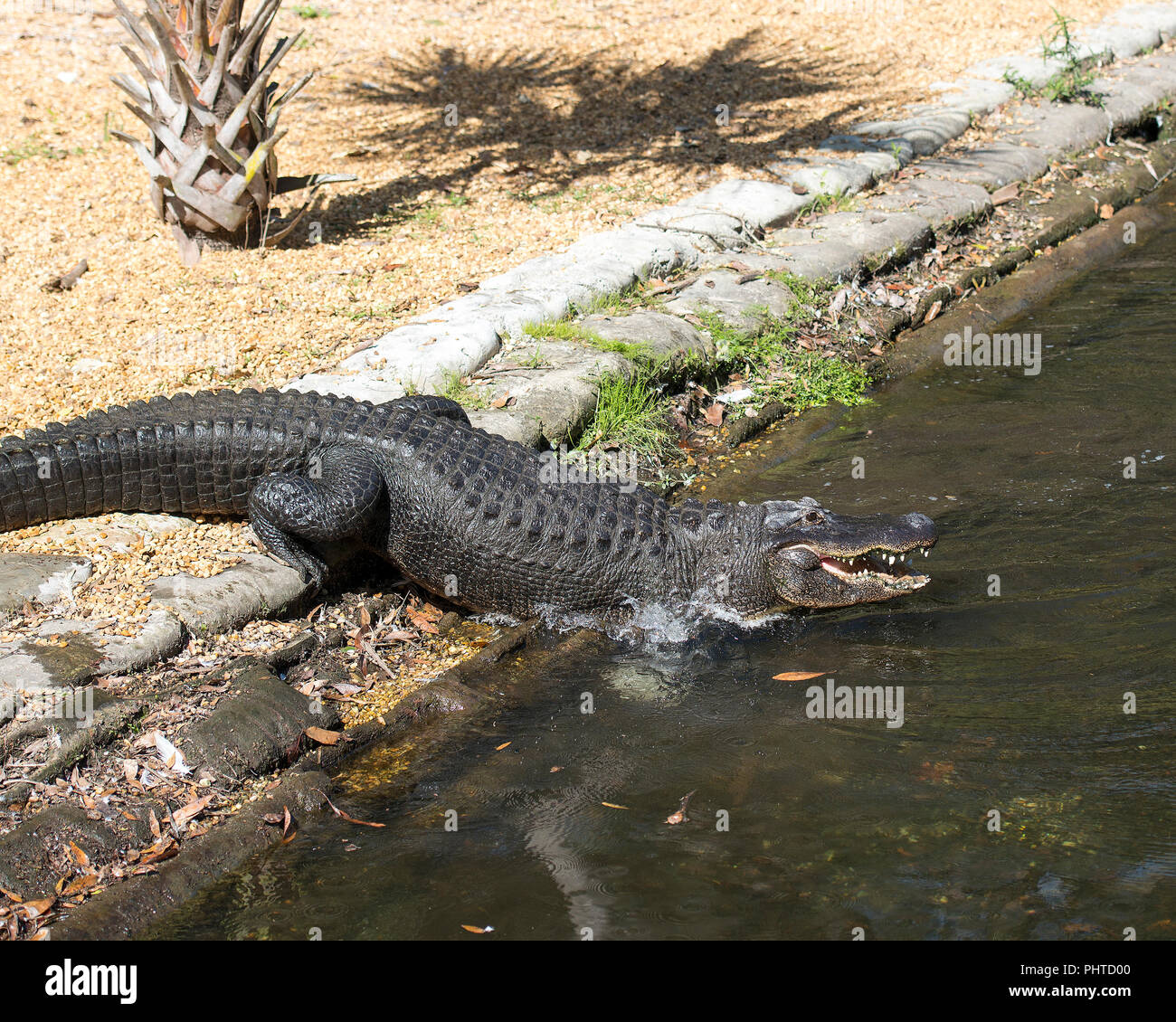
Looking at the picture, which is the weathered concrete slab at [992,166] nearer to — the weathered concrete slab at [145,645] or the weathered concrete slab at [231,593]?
the weathered concrete slab at [231,593]

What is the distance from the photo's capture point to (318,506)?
4.74 m

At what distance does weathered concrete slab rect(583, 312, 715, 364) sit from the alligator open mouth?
1856 mm

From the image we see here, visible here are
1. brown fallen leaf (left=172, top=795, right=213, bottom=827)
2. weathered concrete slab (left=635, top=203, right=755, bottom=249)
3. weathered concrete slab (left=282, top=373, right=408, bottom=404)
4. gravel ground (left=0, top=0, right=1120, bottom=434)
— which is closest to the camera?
brown fallen leaf (left=172, top=795, right=213, bottom=827)

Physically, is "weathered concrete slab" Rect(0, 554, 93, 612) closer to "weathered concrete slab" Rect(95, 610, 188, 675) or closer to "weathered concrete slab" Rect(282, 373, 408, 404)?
"weathered concrete slab" Rect(95, 610, 188, 675)

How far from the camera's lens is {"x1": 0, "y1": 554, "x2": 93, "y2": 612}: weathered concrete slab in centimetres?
430

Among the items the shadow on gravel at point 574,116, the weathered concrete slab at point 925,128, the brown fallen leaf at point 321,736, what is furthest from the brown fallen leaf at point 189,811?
the weathered concrete slab at point 925,128

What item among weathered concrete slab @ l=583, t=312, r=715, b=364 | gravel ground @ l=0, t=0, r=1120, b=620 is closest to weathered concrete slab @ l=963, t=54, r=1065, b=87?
gravel ground @ l=0, t=0, r=1120, b=620

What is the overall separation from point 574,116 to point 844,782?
300 inches

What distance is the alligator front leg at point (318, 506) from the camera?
4746 mm

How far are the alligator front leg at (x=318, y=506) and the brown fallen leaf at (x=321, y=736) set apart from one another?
2.81 ft

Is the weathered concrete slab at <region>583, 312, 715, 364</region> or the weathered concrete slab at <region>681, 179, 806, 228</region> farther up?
the weathered concrete slab at <region>681, 179, 806, 228</region>

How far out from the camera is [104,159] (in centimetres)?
868
